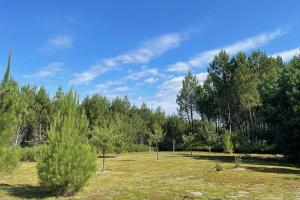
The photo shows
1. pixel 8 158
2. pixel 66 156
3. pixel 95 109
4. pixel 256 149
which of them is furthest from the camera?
pixel 95 109

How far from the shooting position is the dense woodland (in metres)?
14.2

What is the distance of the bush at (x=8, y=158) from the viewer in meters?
14.4

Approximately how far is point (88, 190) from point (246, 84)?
143 feet

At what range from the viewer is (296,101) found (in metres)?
28.3

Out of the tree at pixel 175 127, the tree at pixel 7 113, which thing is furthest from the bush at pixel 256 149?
the tree at pixel 7 113

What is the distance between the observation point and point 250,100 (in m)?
53.3

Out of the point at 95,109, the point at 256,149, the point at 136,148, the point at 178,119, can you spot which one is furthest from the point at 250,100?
the point at 95,109

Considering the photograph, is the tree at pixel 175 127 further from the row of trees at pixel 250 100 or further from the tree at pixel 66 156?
the tree at pixel 66 156

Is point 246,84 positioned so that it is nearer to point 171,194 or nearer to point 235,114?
point 235,114

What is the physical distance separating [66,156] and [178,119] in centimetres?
5603

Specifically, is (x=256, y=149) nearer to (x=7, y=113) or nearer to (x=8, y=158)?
(x=8, y=158)

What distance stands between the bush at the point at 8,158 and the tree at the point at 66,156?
5.97 ft

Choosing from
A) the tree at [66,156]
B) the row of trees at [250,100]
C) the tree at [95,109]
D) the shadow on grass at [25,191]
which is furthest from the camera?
the tree at [95,109]

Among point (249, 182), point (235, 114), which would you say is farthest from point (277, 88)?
point (235, 114)
